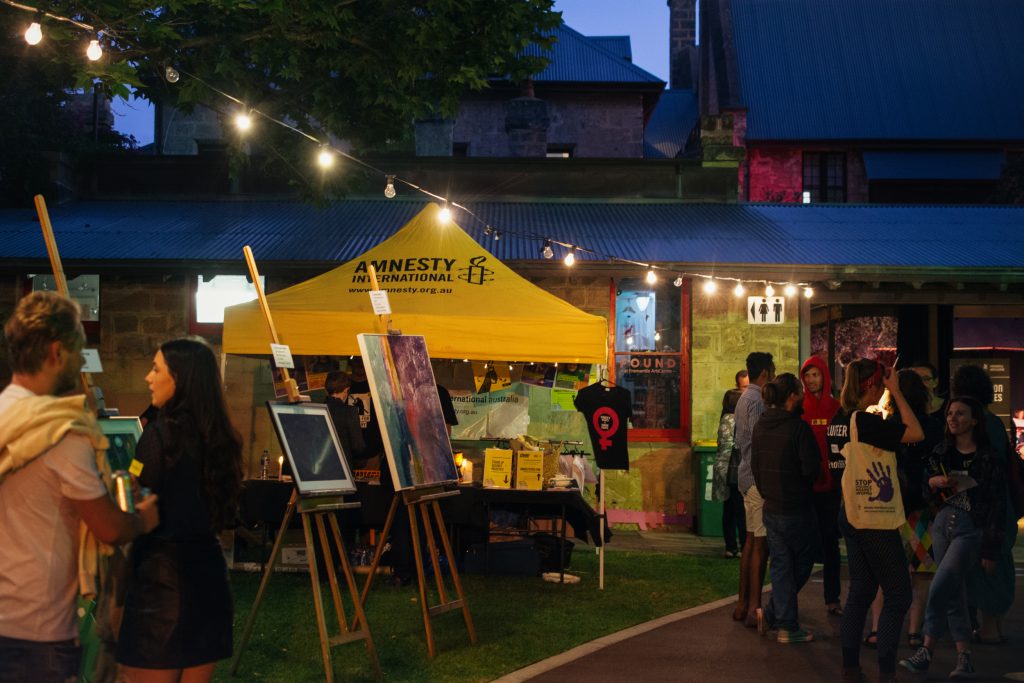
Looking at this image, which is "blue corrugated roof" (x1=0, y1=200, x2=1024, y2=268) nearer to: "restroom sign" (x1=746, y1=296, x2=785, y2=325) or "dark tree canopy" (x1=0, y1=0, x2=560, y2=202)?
"restroom sign" (x1=746, y1=296, x2=785, y2=325)

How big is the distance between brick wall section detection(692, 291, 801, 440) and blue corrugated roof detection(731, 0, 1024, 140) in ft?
43.6

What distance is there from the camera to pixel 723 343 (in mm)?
15859

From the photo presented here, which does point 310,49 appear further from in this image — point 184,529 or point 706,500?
point 184,529

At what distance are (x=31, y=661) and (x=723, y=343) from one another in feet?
43.1

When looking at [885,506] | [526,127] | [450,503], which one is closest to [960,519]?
[885,506]

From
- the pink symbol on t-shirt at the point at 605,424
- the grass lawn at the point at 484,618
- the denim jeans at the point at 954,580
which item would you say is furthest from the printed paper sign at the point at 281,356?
the pink symbol on t-shirt at the point at 605,424

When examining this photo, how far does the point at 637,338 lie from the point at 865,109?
14.7 metres

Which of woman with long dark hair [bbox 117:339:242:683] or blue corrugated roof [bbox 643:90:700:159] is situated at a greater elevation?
blue corrugated roof [bbox 643:90:700:159]

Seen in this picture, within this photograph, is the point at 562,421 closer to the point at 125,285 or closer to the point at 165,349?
the point at 125,285

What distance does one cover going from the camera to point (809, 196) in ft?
94.5

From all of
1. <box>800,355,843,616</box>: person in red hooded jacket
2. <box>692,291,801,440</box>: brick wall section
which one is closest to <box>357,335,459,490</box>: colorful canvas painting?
<box>800,355,843,616</box>: person in red hooded jacket

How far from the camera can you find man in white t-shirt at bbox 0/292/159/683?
354 centimetres

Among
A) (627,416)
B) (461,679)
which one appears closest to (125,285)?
(627,416)

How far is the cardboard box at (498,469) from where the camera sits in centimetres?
1088
